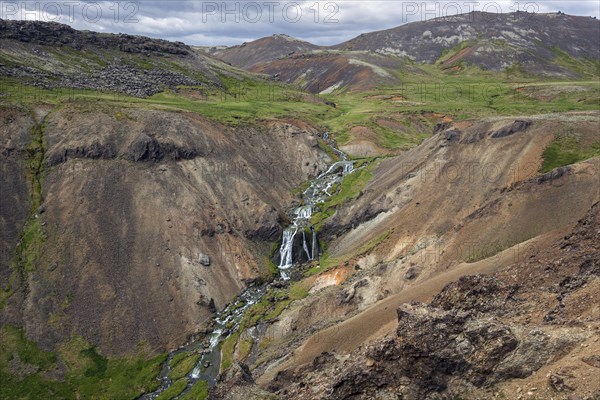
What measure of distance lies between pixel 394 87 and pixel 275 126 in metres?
85.4

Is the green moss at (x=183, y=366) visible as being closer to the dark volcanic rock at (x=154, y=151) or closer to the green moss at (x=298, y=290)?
the green moss at (x=298, y=290)

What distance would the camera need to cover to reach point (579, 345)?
21031 millimetres

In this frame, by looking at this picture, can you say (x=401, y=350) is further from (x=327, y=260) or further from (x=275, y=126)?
(x=275, y=126)

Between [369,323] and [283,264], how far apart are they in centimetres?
3151

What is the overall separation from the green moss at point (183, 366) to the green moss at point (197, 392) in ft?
9.19

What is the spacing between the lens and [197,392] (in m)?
47.5

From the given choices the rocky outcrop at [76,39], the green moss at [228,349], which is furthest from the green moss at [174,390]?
the rocky outcrop at [76,39]

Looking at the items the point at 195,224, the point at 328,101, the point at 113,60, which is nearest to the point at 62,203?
the point at 195,224

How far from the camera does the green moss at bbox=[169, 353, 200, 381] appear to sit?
167 ft

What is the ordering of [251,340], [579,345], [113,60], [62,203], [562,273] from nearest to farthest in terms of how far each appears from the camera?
1. [579,345]
2. [562,273]
3. [251,340]
4. [62,203]
5. [113,60]

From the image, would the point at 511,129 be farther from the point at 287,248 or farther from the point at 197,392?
the point at 197,392

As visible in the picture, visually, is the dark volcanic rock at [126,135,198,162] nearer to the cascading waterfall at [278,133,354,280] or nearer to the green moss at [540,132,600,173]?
the cascading waterfall at [278,133,354,280]

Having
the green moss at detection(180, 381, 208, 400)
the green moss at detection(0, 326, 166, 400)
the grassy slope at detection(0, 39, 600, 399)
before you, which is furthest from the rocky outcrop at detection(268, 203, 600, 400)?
the green moss at detection(0, 326, 166, 400)

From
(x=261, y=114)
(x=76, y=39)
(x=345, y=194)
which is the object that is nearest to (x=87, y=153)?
(x=345, y=194)
